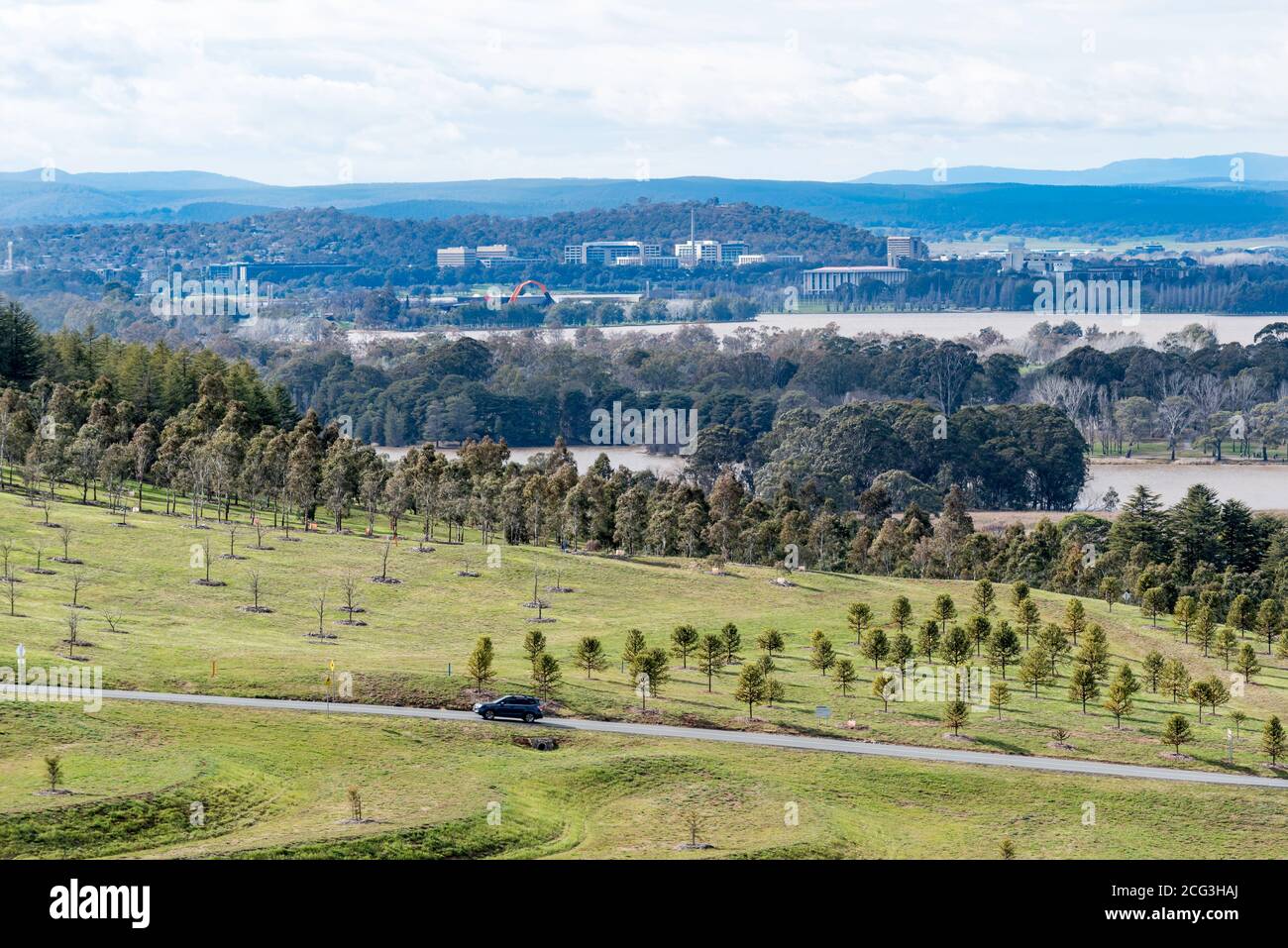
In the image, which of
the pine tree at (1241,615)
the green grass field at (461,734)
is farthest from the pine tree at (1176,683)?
the pine tree at (1241,615)

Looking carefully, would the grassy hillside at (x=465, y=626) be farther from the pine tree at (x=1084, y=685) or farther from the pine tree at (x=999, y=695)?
the pine tree at (x=1084, y=685)

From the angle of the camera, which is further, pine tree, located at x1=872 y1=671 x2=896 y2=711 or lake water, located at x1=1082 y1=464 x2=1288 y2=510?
lake water, located at x1=1082 y1=464 x2=1288 y2=510

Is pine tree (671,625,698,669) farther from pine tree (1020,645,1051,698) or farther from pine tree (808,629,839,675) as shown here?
pine tree (1020,645,1051,698)

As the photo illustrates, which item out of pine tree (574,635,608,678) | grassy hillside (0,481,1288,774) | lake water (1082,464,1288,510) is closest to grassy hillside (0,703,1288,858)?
grassy hillside (0,481,1288,774)

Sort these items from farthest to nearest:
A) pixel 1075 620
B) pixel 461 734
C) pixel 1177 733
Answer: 1. pixel 1075 620
2. pixel 1177 733
3. pixel 461 734

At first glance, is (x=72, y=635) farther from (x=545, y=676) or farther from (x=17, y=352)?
(x=17, y=352)

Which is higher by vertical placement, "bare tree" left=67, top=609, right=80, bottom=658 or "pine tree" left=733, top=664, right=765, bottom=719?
"bare tree" left=67, top=609, right=80, bottom=658

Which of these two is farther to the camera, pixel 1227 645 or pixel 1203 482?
pixel 1203 482

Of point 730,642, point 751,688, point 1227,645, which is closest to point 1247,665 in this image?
point 1227,645
